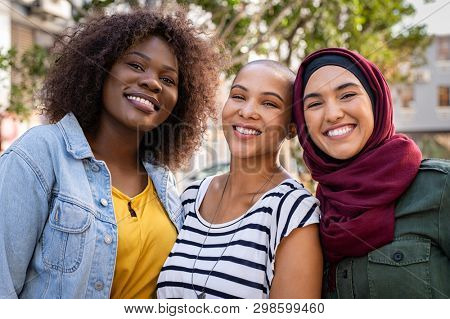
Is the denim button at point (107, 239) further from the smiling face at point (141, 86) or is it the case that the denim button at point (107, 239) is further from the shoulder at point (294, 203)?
the shoulder at point (294, 203)

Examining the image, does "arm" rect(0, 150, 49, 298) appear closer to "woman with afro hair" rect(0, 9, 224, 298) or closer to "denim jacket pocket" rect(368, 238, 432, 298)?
"woman with afro hair" rect(0, 9, 224, 298)

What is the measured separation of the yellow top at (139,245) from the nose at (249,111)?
73 centimetres

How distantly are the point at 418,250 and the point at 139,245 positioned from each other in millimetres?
1372

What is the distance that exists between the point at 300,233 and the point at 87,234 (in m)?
1.02

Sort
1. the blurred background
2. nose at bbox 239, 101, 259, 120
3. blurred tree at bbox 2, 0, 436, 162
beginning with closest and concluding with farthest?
nose at bbox 239, 101, 259, 120
the blurred background
blurred tree at bbox 2, 0, 436, 162

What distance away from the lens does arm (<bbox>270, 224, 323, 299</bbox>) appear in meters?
2.50

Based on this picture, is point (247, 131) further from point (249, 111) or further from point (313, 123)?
point (313, 123)

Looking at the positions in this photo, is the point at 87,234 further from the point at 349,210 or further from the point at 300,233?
the point at 349,210

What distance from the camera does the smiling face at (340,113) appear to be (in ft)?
8.56

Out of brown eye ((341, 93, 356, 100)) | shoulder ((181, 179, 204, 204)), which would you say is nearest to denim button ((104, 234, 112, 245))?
shoulder ((181, 179, 204, 204))

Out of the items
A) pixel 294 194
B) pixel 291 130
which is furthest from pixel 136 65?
pixel 294 194

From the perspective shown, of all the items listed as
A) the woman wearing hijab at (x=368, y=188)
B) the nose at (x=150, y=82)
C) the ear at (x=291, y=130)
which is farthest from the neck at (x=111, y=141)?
the woman wearing hijab at (x=368, y=188)

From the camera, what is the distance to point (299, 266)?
2.50 meters

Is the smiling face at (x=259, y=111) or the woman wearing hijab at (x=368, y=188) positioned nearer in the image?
the woman wearing hijab at (x=368, y=188)
